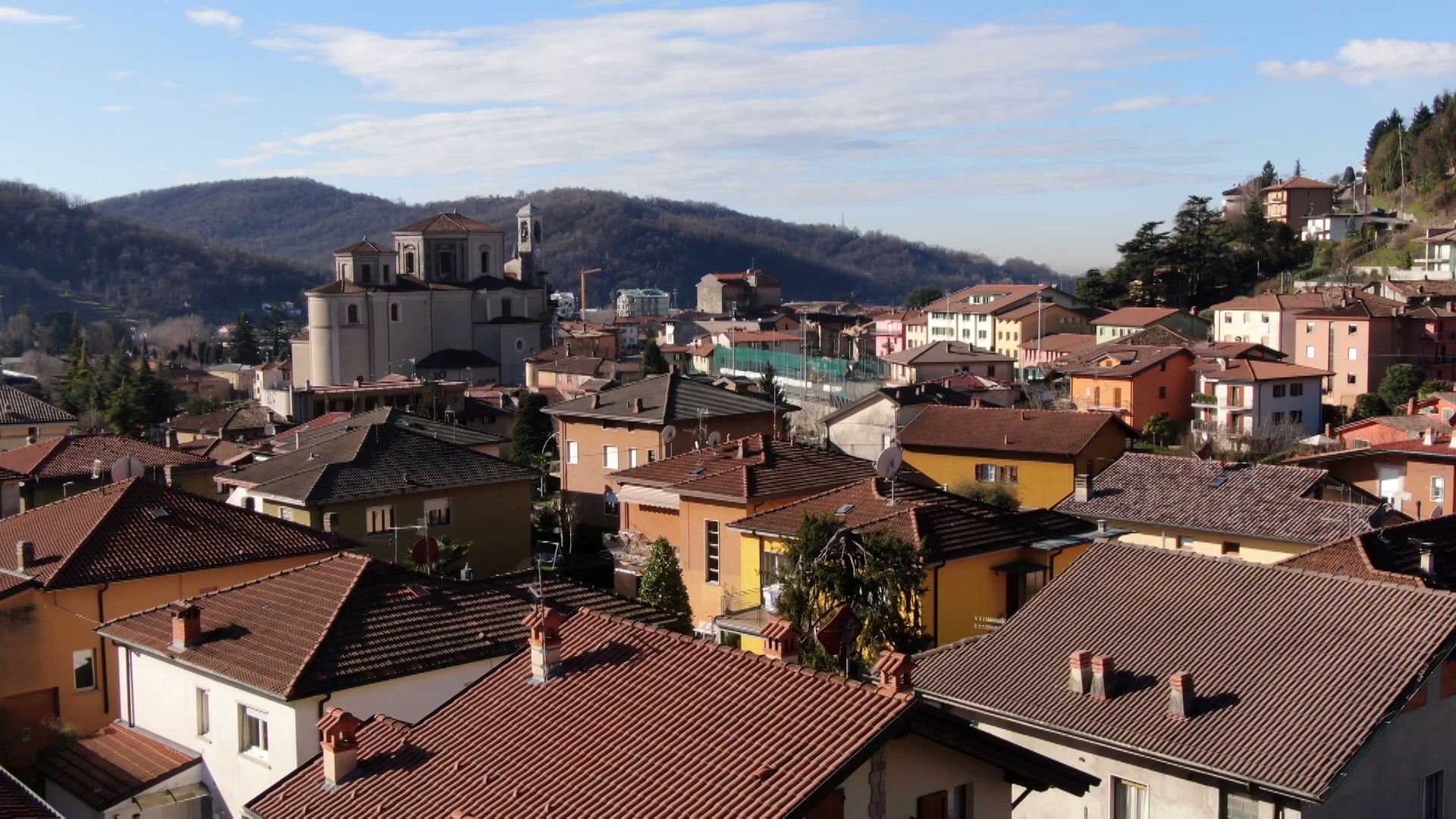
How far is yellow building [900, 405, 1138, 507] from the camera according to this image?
3075 cm

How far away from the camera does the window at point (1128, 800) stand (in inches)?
464

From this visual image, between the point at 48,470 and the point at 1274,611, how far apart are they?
876 inches

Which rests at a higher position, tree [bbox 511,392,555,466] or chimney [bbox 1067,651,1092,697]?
chimney [bbox 1067,651,1092,697]

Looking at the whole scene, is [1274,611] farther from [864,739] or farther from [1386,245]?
[1386,245]

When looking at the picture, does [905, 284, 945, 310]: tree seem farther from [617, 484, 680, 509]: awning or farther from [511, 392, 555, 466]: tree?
[617, 484, 680, 509]: awning

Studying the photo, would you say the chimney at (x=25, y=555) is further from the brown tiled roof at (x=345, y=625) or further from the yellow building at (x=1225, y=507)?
the yellow building at (x=1225, y=507)

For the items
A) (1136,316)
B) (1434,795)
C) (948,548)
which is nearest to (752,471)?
(948,548)

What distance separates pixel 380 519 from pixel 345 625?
1225 centimetres

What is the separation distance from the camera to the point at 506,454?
1704 inches

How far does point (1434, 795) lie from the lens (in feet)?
40.0

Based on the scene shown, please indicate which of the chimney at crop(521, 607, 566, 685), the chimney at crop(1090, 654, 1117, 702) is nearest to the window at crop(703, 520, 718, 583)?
the chimney at crop(1090, 654, 1117, 702)

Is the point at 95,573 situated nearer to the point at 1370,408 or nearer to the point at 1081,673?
the point at 1081,673

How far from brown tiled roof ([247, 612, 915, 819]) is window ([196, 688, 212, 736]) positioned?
3.24 metres

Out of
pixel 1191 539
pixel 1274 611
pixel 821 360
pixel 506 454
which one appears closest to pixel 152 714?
pixel 1274 611
